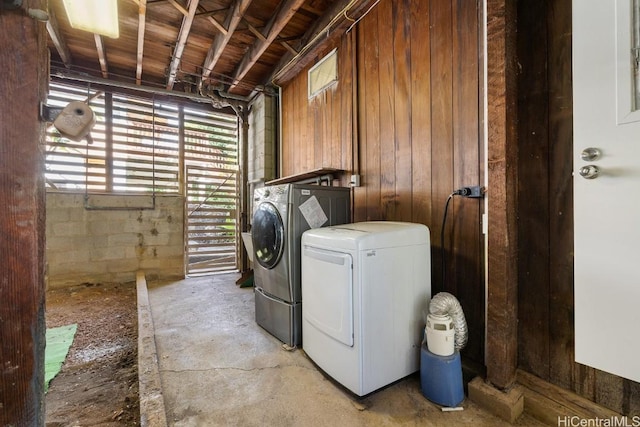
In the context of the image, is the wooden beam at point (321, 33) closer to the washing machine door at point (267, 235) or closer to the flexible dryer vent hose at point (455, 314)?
the washing machine door at point (267, 235)

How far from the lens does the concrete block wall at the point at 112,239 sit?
11.7ft

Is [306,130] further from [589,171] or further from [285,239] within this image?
[589,171]

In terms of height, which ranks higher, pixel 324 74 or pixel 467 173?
pixel 324 74

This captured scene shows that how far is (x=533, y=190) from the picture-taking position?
56.5 inches

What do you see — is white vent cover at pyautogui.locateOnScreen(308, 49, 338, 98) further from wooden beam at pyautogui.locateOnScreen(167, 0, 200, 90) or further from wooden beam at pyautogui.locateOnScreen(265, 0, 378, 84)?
wooden beam at pyautogui.locateOnScreen(167, 0, 200, 90)

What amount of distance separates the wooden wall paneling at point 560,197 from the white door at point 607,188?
0.12 metres

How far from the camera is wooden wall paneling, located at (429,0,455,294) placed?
1.81 metres

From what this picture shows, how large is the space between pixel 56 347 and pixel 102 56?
312 centimetres

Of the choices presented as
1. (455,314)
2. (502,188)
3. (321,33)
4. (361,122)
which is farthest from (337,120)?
(455,314)

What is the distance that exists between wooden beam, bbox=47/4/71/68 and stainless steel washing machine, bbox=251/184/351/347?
2.60 meters

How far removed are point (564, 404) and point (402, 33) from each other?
7.95 ft

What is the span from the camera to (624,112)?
107 cm

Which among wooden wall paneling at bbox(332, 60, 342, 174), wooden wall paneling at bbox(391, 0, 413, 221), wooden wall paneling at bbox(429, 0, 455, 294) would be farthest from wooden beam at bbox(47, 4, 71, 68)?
wooden wall paneling at bbox(429, 0, 455, 294)

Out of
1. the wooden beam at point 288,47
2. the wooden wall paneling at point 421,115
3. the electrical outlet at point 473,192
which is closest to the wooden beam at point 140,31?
the wooden beam at point 288,47
